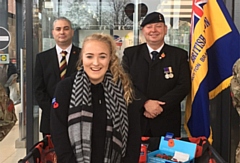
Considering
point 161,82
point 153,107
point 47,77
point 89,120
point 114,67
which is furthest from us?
point 47,77

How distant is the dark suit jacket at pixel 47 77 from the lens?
314 cm

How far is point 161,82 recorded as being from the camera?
3.02 m

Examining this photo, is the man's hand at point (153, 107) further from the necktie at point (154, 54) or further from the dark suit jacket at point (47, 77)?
the dark suit jacket at point (47, 77)

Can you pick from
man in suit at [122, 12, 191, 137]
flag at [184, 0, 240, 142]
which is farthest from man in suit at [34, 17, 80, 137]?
flag at [184, 0, 240, 142]

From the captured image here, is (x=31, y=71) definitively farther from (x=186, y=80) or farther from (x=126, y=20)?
(x=186, y=80)

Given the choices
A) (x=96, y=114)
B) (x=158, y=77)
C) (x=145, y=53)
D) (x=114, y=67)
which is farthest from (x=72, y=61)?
(x=96, y=114)

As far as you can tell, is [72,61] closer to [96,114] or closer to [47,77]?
[47,77]

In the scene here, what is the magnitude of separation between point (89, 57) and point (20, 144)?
3.33m

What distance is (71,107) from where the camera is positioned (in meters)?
2.01

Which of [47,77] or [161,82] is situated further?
[47,77]

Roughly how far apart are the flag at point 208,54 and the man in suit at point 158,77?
4.3 inches

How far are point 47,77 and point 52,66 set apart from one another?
11 cm

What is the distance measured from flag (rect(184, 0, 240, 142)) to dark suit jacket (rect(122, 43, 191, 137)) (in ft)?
0.32

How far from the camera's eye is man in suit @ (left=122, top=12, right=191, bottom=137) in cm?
297
